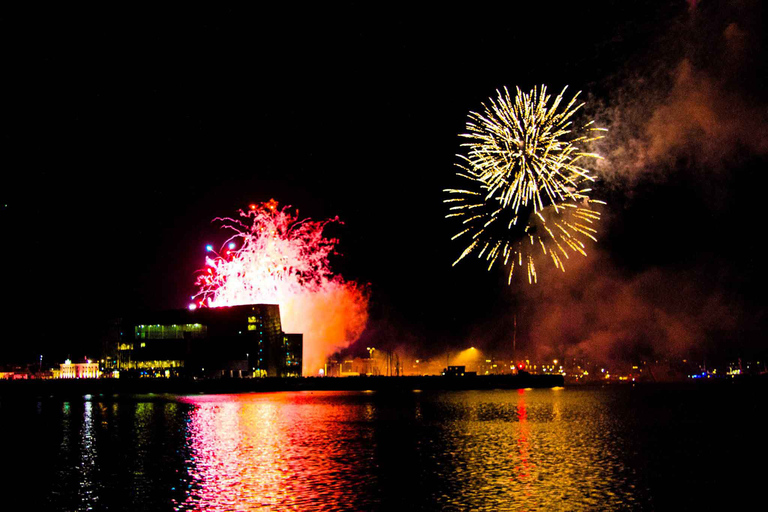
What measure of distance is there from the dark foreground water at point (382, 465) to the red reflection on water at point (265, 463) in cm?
8

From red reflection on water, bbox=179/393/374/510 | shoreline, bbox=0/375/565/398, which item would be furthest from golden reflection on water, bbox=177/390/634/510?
shoreline, bbox=0/375/565/398

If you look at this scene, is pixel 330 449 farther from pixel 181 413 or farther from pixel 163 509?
pixel 181 413

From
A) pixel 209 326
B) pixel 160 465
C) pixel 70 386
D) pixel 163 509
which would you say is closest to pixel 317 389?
pixel 209 326

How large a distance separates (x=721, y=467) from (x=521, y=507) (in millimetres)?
12635

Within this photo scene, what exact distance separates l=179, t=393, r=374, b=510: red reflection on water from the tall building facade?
216 feet

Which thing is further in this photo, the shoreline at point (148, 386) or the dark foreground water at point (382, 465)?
the shoreline at point (148, 386)

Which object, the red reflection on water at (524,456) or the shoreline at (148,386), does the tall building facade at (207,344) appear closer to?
the shoreline at (148,386)

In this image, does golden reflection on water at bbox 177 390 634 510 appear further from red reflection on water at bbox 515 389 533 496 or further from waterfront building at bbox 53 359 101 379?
waterfront building at bbox 53 359 101 379

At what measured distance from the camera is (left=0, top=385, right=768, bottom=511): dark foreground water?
22547mm

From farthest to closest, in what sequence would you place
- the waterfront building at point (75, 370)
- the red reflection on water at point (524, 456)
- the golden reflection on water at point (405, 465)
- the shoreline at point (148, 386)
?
the waterfront building at point (75, 370)
the shoreline at point (148, 386)
the red reflection on water at point (524, 456)
the golden reflection on water at point (405, 465)

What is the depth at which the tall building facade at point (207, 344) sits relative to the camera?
119 m

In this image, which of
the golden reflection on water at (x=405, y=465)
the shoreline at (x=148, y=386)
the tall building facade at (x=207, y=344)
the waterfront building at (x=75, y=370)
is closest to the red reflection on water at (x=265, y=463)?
the golden reflection on water at (x=405, y=465)

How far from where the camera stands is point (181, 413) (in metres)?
62.2

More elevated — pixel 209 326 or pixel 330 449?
pixel 209 326
